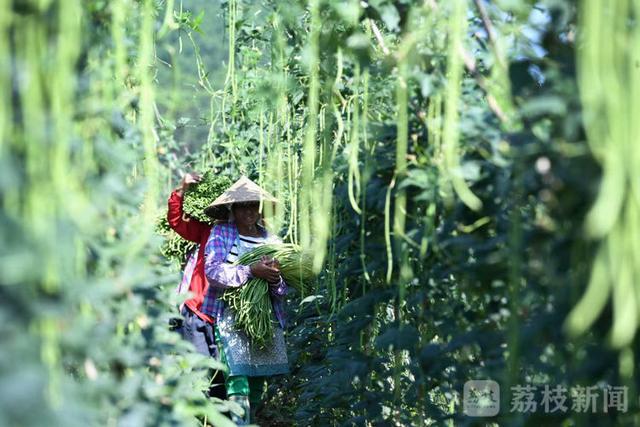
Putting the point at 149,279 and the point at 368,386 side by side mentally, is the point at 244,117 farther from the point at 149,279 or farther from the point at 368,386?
the point at 149,279

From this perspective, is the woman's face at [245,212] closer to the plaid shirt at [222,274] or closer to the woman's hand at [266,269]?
the plaid shirt at [222,274]

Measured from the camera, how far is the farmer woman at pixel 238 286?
17.8 feet

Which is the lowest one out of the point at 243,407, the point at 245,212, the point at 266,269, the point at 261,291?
the point at 243,407

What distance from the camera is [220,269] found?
214 inches

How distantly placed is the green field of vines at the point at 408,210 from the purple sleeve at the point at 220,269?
1191 mm

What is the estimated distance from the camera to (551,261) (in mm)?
2539

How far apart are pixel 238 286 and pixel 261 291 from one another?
126mm

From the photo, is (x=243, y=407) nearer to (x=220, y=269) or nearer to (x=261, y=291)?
(x=261, y=291)
